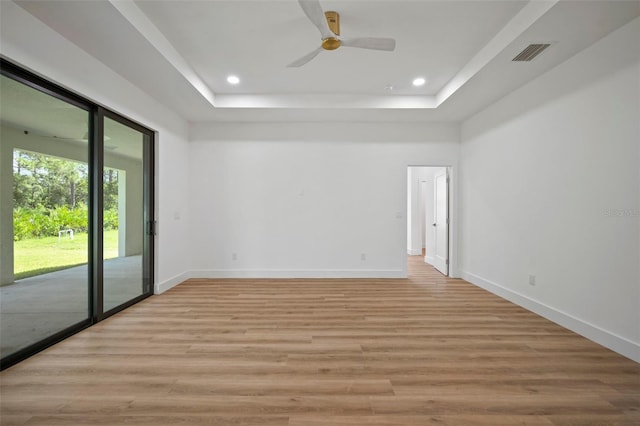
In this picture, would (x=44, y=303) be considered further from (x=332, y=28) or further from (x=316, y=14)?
(x=332, y=28)

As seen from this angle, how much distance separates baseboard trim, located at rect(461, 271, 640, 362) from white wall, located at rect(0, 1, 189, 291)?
523 centimetres

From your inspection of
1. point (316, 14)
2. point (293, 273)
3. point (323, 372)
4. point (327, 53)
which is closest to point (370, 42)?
point (316, 14)

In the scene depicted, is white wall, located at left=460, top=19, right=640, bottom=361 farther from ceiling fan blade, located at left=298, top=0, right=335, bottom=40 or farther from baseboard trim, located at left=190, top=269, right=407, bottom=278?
ceiling fan blade, located at left=298, top=0, right=335, bottom=40

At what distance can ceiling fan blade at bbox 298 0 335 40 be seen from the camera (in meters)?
2.16

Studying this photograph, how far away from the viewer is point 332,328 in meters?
2.98

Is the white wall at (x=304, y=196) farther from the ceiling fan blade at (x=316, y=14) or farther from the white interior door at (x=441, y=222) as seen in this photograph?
the ceiling fan blade at (x=316, y=14)

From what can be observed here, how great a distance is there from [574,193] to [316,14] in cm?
324

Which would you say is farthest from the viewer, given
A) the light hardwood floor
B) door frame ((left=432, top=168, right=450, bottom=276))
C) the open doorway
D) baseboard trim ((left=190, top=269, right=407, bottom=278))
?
the open doorway

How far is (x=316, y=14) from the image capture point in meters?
2.31

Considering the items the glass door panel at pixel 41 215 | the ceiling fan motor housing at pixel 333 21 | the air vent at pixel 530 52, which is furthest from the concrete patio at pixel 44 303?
the air vent at pixel 530 52

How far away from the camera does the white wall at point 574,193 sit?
96.7 inches

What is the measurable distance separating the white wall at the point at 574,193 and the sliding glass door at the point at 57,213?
5305 millimetres

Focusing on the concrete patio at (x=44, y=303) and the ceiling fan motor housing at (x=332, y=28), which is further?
the ceiling fan motor housing at (x=332, y=28)

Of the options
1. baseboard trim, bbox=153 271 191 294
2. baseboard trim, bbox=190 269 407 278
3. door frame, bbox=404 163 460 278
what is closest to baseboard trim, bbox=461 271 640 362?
door frame, bbox=404 163 460 278
